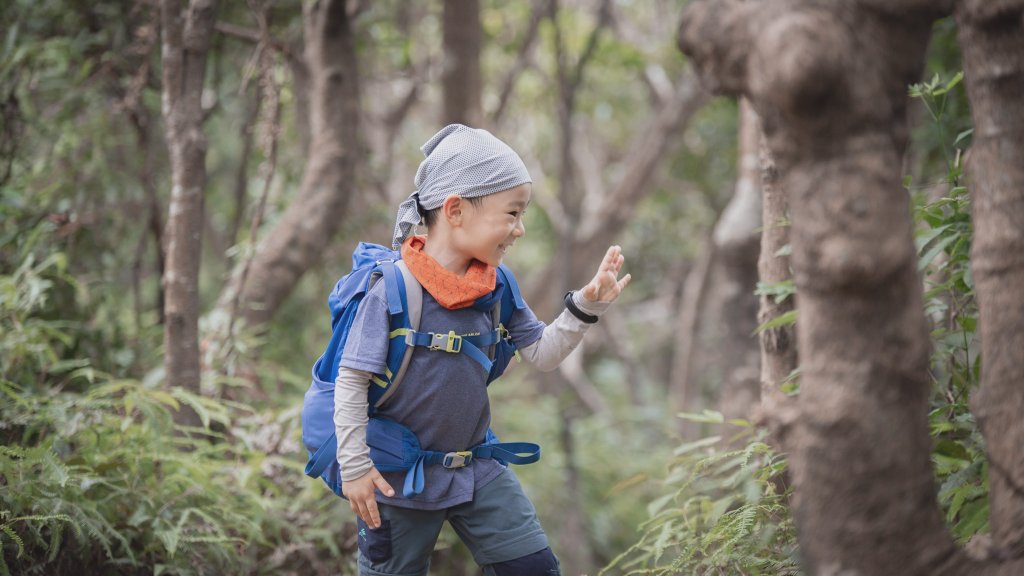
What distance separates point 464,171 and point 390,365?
0.58 metres

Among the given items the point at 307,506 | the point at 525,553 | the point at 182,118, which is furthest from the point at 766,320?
the point at 182,118

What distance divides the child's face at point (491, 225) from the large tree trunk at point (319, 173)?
3.00 meters

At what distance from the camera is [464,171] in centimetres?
253

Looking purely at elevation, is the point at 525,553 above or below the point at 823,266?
below

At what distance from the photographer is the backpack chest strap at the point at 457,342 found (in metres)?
2.49

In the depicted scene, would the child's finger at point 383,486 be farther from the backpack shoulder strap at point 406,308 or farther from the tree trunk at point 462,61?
the tree trunk at point 462,61

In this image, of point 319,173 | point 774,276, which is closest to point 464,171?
point 774,276

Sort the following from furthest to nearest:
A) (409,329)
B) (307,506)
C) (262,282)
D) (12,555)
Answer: (262,282) < (307,506) < (12,555) < (409,329)

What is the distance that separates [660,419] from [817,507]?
9.43m

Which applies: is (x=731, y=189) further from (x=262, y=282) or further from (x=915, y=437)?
(x=915, y=437)

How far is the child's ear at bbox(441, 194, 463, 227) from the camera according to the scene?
2.53 meters

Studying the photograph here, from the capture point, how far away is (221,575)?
3.37 metres

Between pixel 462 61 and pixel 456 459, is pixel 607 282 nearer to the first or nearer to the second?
pixel 456 459

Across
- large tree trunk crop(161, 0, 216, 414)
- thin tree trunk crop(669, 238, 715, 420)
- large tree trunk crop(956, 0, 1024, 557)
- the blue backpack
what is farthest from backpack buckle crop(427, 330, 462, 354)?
thin tree trunk crop(669, 238, 715, 420)
